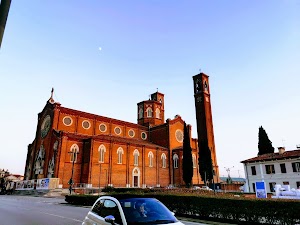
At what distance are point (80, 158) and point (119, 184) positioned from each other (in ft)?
27.7

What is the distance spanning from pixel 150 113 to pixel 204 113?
1496 centimetres

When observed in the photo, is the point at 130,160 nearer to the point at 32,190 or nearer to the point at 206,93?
the point at 32,190

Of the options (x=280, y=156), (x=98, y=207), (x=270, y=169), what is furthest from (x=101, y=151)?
(x=98, y=207)

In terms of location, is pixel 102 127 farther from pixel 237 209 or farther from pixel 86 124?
pixel 237 209

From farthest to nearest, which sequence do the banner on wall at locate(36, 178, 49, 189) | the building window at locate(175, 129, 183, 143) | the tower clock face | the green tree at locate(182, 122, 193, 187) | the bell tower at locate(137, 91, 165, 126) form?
the bell tower at locate(137, 91, 165, 126)
the building window at locate(175, 129, 183, 143)
the green tree at locate(182, 122, 193, 187)
the tower clock face
the banner on wall at locate(36, 178, 49, 189)

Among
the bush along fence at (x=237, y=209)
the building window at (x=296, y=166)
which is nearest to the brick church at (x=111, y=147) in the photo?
the building window at (x=296, y=166)

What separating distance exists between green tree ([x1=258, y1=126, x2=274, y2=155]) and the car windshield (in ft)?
164

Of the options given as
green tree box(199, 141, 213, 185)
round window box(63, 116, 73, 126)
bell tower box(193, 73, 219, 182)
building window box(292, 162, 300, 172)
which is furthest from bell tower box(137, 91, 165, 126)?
building window box(292, 162, 300, 172)

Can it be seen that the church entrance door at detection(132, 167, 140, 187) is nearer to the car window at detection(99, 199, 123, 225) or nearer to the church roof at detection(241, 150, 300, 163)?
the church roof at detection(241, 150, 300, 163)

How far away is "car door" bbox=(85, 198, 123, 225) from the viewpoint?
198 inches

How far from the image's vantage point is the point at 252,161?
35.6 m

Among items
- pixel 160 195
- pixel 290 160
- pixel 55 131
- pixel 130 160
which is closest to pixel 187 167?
pixel 130 160

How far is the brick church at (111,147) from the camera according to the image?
124ft

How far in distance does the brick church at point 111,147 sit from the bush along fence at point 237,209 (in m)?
23.7
